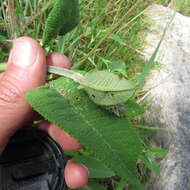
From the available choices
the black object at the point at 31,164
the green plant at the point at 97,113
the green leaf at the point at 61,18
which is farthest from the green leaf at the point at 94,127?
the black object at the point at 31,164

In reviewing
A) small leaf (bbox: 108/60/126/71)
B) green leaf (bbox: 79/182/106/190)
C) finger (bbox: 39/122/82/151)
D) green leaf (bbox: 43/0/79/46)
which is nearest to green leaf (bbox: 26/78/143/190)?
green leaf (bbox: 43/0/79/46)

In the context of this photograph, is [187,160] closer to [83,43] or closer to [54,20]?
[83,43]

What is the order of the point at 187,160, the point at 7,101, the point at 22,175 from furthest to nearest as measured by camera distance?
the point at 187,160, the point at 22,175, the point at 7,101

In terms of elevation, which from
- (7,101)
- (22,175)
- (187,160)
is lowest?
(187,160)

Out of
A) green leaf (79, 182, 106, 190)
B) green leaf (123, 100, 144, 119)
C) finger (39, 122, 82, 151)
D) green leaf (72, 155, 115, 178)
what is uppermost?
green leaf (123, 100, 144, 119)

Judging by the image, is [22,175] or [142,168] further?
[142,168]

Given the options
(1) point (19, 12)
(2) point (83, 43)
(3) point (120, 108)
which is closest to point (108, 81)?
(3) point (120, 108)

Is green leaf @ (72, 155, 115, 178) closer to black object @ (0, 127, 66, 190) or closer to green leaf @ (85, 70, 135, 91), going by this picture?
black object @ (0, 127, 66, 190)

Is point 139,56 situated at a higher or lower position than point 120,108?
lower
